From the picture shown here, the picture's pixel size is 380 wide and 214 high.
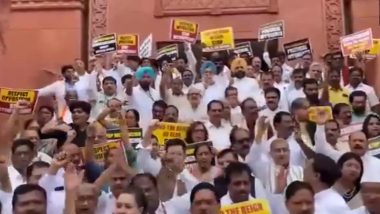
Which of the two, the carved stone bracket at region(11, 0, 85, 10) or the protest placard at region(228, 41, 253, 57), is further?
the carved stone bracket at region(11, 0, 85, 10)

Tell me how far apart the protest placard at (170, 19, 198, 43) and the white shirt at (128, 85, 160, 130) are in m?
2.50

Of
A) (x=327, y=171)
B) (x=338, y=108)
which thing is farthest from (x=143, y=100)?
(x=327, y=171)

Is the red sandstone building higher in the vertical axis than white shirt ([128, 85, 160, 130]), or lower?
higher

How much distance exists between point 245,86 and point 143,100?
4.94ft

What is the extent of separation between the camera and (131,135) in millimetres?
8797

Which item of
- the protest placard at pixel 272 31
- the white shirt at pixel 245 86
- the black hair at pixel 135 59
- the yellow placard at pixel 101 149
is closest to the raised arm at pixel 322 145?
the yellow placard at pixel 101 149

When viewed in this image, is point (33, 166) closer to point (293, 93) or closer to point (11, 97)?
point (11, 97)

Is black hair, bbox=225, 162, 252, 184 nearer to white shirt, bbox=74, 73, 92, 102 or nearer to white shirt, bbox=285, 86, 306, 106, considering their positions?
white shirt, bbox=285, 86, 306, 106

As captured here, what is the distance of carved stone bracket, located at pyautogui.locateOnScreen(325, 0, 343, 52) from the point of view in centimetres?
1522

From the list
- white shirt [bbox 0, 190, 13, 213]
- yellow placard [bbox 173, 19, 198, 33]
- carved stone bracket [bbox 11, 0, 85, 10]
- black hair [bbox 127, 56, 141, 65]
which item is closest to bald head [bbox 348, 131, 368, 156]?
white shirt [bbox 0, 190, 13, 213]

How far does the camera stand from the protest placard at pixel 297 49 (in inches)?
511

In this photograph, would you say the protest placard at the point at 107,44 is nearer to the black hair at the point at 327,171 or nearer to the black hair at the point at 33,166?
the black hair at the point at 33,166

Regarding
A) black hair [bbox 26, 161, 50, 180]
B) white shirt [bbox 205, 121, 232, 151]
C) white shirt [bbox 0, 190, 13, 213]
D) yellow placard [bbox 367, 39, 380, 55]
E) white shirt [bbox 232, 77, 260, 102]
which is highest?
yellow placard [bbox 367, 39, 380, 55]

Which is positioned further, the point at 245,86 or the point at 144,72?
the point at 245,86
